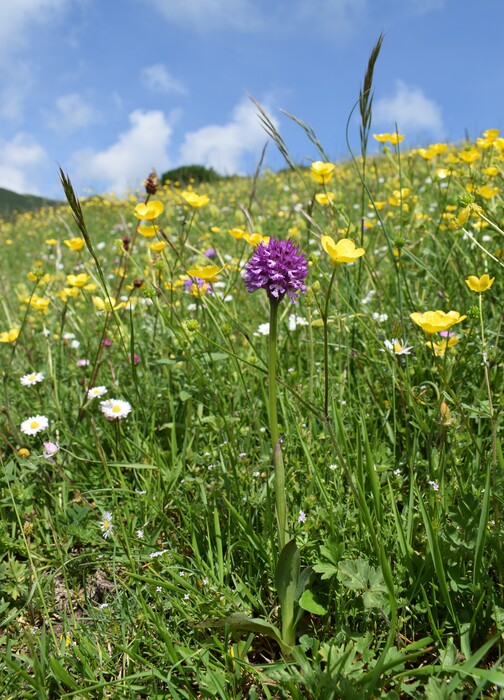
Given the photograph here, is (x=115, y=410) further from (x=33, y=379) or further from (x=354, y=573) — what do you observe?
(x=354, y=573)

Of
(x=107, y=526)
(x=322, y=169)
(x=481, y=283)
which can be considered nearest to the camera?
(x=481, y=283)

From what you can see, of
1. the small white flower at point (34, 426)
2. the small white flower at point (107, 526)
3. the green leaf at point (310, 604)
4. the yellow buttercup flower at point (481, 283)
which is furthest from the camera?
the small white flower at point (34, 426)

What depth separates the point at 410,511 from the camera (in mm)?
1264

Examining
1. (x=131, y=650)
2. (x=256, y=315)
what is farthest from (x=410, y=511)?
(x=256, y=315)

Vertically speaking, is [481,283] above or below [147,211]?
below

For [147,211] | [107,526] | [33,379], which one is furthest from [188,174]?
[107,526]

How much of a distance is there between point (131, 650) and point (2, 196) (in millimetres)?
35246

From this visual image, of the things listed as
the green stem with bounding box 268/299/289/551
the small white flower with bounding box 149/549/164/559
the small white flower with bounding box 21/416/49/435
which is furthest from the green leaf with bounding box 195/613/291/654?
the small white flower with bounding box 21/416/49/435

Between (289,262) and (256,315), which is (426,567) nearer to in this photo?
(289,262)

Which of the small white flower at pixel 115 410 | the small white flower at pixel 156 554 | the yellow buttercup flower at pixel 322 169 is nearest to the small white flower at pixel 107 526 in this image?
the small white flower at pixel 156 554

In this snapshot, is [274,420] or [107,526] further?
[107,526]

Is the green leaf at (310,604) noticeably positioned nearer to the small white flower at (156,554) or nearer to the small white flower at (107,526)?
the small white flower at (156,554)

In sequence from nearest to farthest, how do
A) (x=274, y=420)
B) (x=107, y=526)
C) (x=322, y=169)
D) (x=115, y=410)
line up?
1. (x=274, y=420)
2. (x=107, y=526)
3. (x=115, y=410)
4. (x=322, y=169)

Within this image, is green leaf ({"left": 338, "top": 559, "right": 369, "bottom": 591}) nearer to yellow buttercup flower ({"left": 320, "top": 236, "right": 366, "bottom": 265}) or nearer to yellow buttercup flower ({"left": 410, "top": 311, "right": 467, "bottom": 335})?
yellow buttercup flower ({"left": 410, "top": 311, "right": 467, "bottom": 335})
